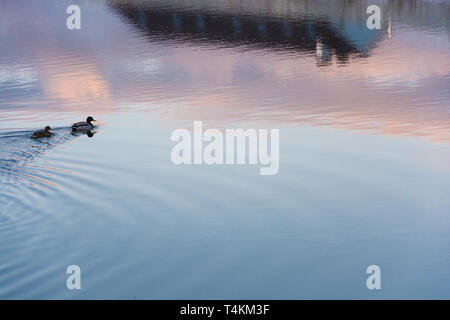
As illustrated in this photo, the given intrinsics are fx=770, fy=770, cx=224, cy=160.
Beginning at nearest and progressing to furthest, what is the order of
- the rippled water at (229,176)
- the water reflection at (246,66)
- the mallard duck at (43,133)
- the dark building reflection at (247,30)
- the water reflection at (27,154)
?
the rippled water at (229,176), the water reflection at (27,154), the mallard duck at (43,133), the water reflection at (246,66), the dark building reflection at (247,30)

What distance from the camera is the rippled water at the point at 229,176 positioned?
41.2 ft

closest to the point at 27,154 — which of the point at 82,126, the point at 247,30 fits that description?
the point at 82,126

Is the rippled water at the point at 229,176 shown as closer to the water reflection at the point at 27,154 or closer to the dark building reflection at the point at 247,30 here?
the water reflection at the point at 27,154

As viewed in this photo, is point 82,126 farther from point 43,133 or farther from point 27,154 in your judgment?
point 27,154

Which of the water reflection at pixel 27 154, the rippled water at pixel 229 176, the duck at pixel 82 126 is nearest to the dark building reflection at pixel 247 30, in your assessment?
the rippled water at pixel 229 176

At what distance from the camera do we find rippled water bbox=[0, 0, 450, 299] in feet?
41.2

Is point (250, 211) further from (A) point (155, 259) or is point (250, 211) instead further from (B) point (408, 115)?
(B) point (408, 115)

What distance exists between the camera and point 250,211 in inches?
623

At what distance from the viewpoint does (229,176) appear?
18.3 metres

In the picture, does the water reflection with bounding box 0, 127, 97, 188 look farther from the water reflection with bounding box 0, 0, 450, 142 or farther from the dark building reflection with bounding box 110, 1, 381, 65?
the dark building reflection with bounding box 110, 1, 381, 65

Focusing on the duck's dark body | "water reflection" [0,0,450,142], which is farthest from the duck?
"water reflection" [0,0,450,142]

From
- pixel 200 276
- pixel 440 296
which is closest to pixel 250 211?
pixel 200 276

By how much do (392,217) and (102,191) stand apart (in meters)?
6.55

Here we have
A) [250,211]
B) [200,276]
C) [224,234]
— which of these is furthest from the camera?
[250,211]
